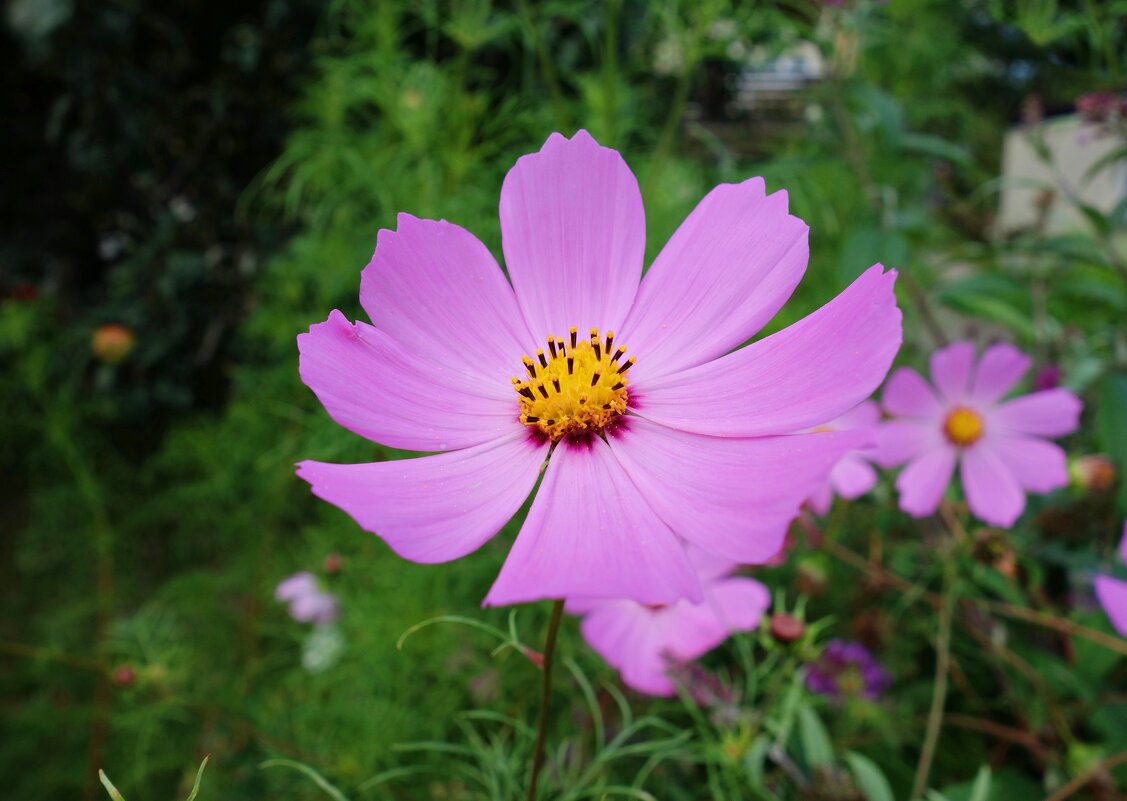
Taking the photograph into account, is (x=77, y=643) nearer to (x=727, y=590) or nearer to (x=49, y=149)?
(x=49, y=149)

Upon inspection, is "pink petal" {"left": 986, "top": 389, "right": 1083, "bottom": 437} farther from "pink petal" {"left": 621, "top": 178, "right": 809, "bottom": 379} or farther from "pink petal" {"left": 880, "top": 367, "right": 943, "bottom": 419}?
"pink petal" {"left": 621, "top": 178, "right": 809, "bottom": 379}

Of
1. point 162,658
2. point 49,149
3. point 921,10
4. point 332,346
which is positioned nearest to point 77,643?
point 162,658

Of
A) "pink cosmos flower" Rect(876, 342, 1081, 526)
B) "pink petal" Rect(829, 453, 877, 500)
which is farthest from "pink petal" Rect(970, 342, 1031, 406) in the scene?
"pink petal" Rect(829, 453, 877, 500)

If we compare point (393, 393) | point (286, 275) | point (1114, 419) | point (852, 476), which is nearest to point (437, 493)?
point (393, 393)

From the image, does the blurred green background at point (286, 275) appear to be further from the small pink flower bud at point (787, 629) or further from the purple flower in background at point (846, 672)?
the small pink flower bud at point (787, 629)

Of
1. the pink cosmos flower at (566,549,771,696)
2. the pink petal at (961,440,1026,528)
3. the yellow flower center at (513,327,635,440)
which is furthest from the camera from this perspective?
the pink petal at (961,440,1026,528)

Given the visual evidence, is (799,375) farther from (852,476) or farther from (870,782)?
(852,476)
